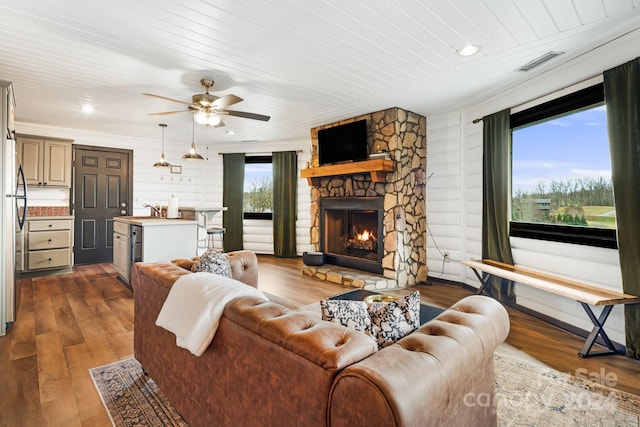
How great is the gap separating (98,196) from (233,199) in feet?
8.42

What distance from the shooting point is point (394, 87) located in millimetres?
3697

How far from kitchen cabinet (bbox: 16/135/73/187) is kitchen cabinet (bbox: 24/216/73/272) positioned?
2.52ft

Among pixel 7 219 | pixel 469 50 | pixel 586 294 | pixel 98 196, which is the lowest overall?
pixel 586 294

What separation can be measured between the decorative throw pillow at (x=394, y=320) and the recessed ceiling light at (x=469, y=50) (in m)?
2.46

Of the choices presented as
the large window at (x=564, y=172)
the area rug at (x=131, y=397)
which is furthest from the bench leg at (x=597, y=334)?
the area rug at (x=131, y=397)

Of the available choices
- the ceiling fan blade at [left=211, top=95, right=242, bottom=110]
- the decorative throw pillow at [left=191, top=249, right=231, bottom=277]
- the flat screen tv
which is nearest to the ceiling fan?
the ceiling fan blade at [left=211, top=95, right=242, bottom=110]

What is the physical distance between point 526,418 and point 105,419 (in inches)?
93.4

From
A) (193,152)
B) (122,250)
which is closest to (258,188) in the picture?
(193,152)

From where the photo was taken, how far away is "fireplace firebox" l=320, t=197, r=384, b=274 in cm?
473

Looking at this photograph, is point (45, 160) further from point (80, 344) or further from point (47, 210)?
point (80, 344)

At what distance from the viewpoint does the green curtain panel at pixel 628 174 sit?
2.46 meters

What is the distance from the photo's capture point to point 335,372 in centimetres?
85

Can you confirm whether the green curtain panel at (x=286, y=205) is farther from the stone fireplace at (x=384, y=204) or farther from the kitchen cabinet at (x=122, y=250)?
the kitchen cabinet at (x=122, y=250)

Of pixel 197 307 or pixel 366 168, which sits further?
pixel 366 168
